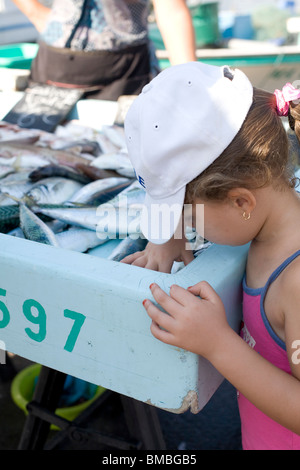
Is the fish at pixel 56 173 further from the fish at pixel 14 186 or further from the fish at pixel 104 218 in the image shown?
the fish at pixel 104 218

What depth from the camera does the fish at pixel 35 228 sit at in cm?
168

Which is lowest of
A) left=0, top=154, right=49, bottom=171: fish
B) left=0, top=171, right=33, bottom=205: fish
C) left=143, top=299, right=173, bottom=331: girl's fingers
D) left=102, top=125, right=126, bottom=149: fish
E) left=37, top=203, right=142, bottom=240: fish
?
left=102, top=125, right=126, bottom=149: fish

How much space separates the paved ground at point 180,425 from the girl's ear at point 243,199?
5.74ft

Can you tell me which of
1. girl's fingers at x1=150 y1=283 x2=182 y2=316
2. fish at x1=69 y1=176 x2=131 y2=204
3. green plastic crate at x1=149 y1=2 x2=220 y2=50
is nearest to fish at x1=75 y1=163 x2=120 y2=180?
fish at x1=69 y1=176 x2=131 y2=204

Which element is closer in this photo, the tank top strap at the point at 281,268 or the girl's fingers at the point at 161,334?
the girl's fingers at the point at 161,334

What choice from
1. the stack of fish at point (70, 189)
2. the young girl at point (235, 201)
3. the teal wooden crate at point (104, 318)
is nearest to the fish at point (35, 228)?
the stack of fish at point (70, 189)

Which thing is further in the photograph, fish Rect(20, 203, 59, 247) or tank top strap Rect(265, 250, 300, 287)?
fish Rect(20, 203, 59, 247)

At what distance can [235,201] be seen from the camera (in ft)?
4.07

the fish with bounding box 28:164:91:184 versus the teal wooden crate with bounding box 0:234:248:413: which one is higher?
the teal wooden crate with bounding box 0:234:248:413

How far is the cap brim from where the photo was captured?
128 centimetres

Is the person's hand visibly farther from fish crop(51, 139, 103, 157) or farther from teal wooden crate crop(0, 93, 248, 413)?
fish crop(51, 139, 103, 157)

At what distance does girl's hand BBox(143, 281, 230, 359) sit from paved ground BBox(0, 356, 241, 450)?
64.5 inches

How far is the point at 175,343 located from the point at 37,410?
1.25m

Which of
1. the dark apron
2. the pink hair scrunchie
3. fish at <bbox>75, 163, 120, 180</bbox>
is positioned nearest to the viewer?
the pink hair scrunchie
